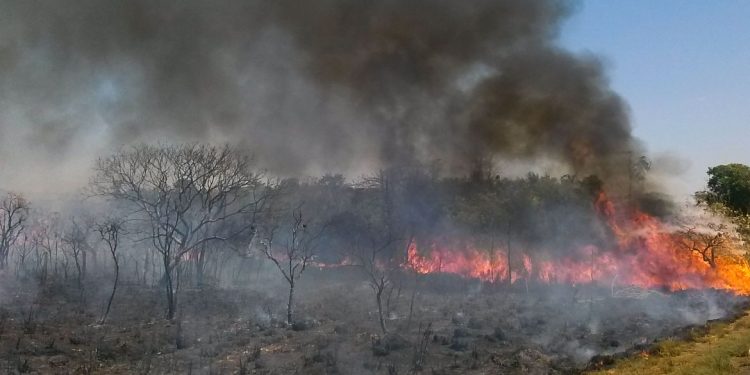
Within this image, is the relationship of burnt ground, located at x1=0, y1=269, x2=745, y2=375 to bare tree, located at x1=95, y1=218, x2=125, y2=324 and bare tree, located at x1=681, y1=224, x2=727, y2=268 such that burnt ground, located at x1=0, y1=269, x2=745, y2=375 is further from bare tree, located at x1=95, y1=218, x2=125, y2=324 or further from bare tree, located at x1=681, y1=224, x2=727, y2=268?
bare tree, located at x1=681, y1=224, x2=727, y2=268

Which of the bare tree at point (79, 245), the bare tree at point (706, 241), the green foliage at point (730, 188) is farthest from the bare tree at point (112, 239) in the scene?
the green foliage at point (730, 188)

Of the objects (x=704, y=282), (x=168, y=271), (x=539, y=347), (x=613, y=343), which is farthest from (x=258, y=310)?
(x=704, y=282)

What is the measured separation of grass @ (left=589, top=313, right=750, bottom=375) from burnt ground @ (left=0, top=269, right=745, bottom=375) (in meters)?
0.94

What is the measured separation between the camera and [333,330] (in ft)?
78.1

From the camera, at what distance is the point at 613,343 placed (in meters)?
20.5

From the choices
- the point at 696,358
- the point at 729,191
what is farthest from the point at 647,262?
the point at 696,358

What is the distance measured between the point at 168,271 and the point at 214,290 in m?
10.2

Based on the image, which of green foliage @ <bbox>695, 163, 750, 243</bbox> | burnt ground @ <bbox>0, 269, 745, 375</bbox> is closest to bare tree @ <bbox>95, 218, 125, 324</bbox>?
burnt ground @ <bbox>0, 269, 745, 375</bbox>

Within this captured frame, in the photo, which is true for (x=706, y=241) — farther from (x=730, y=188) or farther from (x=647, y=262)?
(x=730, y=188)

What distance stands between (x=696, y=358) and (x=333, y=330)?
47.3ft

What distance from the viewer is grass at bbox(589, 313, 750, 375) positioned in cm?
1441

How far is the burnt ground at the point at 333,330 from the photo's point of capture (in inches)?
677

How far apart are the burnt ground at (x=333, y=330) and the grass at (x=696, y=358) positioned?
3.08ft

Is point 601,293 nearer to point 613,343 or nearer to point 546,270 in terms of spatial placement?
point 546,270
